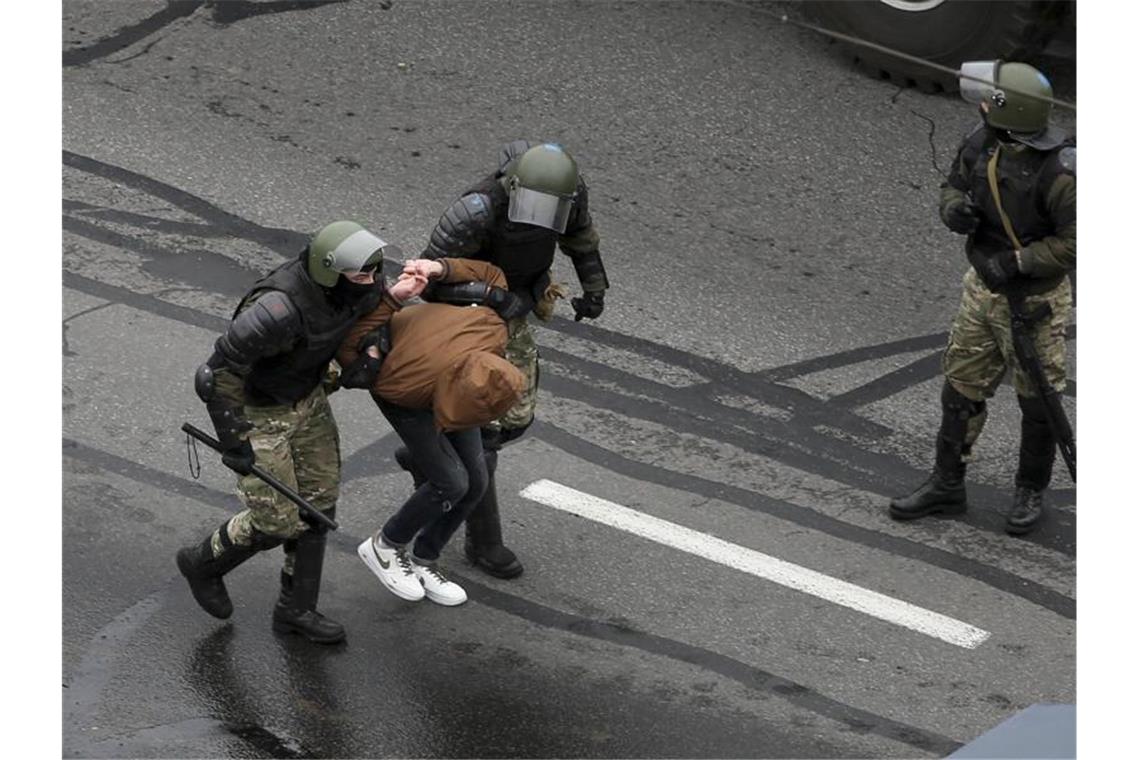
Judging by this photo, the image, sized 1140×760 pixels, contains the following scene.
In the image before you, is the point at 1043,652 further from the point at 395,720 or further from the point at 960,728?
the point at 395,720

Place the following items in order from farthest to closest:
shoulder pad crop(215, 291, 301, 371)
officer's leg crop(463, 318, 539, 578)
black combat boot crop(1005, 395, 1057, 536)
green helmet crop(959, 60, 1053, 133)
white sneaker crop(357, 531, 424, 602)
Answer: black combat boot crop(1005, 395, 1057, 536), green helmet crop(959, 60, 1053, 133), officer's leg crop(463, 318, 539, 578), white sneaker crop(357, 531, 424, 602), shoulder pad crop(215, 291, 301, 371)

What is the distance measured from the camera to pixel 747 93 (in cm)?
1201

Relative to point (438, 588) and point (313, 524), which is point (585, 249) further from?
point (313, 524)

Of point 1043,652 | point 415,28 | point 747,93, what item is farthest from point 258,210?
point 1043,652

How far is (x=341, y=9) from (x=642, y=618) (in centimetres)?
604

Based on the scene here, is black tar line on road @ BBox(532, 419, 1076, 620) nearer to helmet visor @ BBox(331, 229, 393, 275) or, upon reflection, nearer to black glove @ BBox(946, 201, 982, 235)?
black glove @ BBox(946, 201, 982, 235)

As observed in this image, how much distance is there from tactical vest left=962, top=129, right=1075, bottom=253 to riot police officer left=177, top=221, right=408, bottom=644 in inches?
102

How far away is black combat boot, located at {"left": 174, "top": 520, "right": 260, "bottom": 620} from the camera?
7324mm

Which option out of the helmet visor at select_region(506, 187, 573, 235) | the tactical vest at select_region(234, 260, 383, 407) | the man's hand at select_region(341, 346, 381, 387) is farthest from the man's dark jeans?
the helmet visor at select_region(506, 187, 573, 235)

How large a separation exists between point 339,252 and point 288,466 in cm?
85

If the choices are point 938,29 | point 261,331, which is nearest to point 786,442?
point 261,331

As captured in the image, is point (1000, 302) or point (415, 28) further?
point (415, 28)

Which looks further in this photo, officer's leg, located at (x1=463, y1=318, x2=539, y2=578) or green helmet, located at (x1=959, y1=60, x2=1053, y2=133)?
green helmet, located at (x1=959, y1=60, x2=1053, y2=133)

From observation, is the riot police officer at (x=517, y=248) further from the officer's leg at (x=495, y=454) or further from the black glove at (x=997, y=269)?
the black glove at (x=997, y=269)
